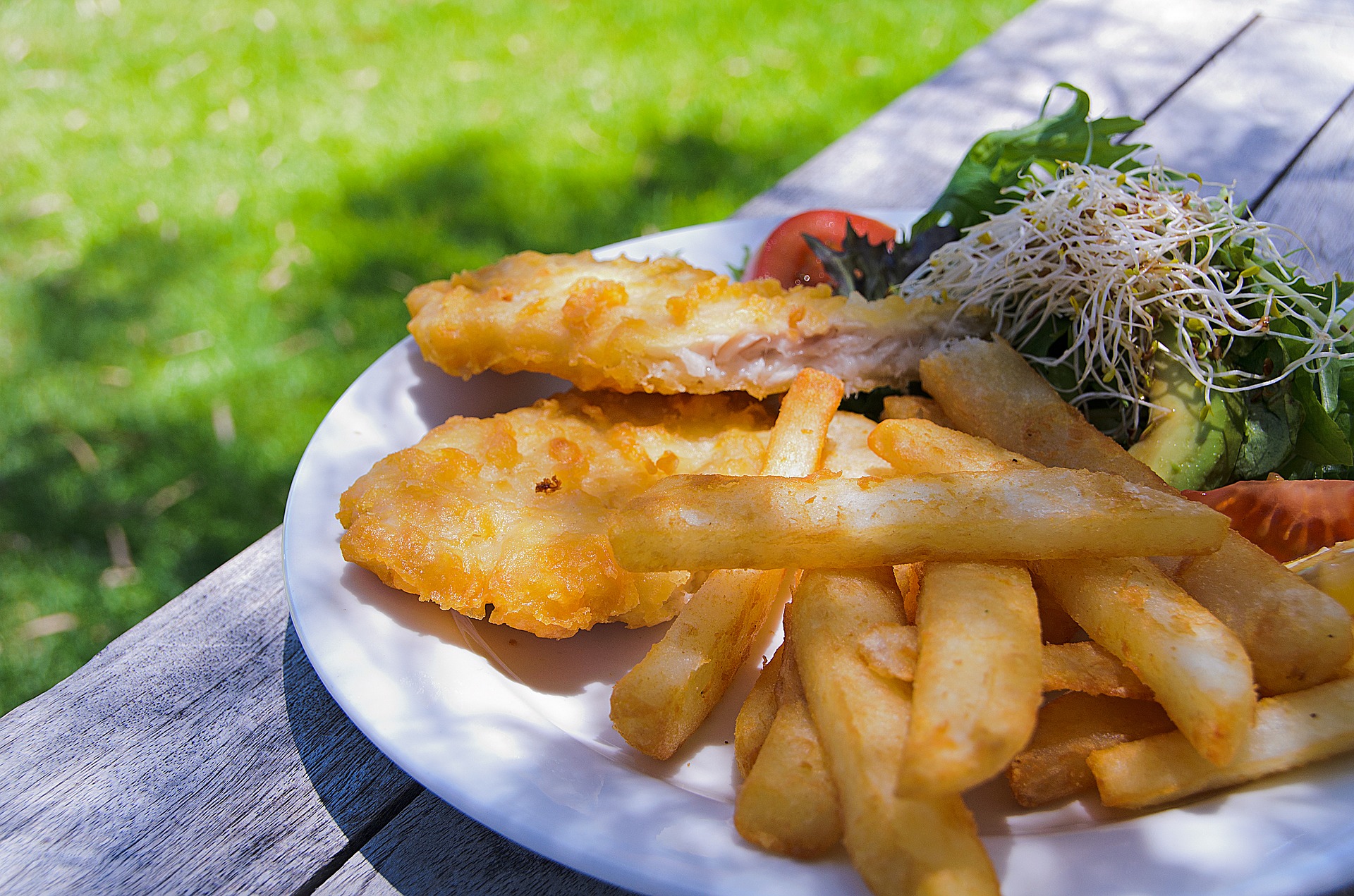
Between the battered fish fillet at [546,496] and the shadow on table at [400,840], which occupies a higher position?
the battered fish fillet at [546,496]

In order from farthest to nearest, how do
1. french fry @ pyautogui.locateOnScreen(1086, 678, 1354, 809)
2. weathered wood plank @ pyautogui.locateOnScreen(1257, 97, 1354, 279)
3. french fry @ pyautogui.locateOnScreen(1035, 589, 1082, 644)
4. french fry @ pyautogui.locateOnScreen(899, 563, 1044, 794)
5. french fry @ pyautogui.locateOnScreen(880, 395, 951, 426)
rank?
weathered wood plank @ pyautogui.locateOnScreen(1257, 97, 1354, 279), french fry @ pyautogui.locateOnScreen(880, 395, 951, 426), french fry @ pyautogui.locateOnScreen(1035, 589, 1082, 644), french fry @ pyautogui.locateOnScreen(1086, 678, 1354, 809), french fry @ pyautogui.locateOnScreen(899, 563, 1044, 794)

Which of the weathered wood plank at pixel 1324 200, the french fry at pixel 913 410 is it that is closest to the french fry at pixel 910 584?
the french fry at pixel 913 410

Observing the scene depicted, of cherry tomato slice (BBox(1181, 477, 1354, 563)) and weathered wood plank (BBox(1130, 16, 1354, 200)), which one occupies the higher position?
weathered wood plank (BBox(1130, 16, 1354, 200))

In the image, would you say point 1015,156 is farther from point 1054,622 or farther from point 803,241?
point 1054,622

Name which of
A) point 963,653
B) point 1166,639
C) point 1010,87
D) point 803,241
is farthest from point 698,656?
point 1010,87

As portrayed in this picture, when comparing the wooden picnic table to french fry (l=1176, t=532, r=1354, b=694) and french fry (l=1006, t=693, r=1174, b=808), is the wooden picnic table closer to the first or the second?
french fry (l=1006, t=693, r=1174, b=808)

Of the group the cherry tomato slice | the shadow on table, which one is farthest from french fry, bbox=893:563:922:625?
the cherry tomato slice

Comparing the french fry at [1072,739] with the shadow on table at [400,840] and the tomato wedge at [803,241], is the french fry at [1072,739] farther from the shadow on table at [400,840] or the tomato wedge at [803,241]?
the tomato wedge at [803,241]
